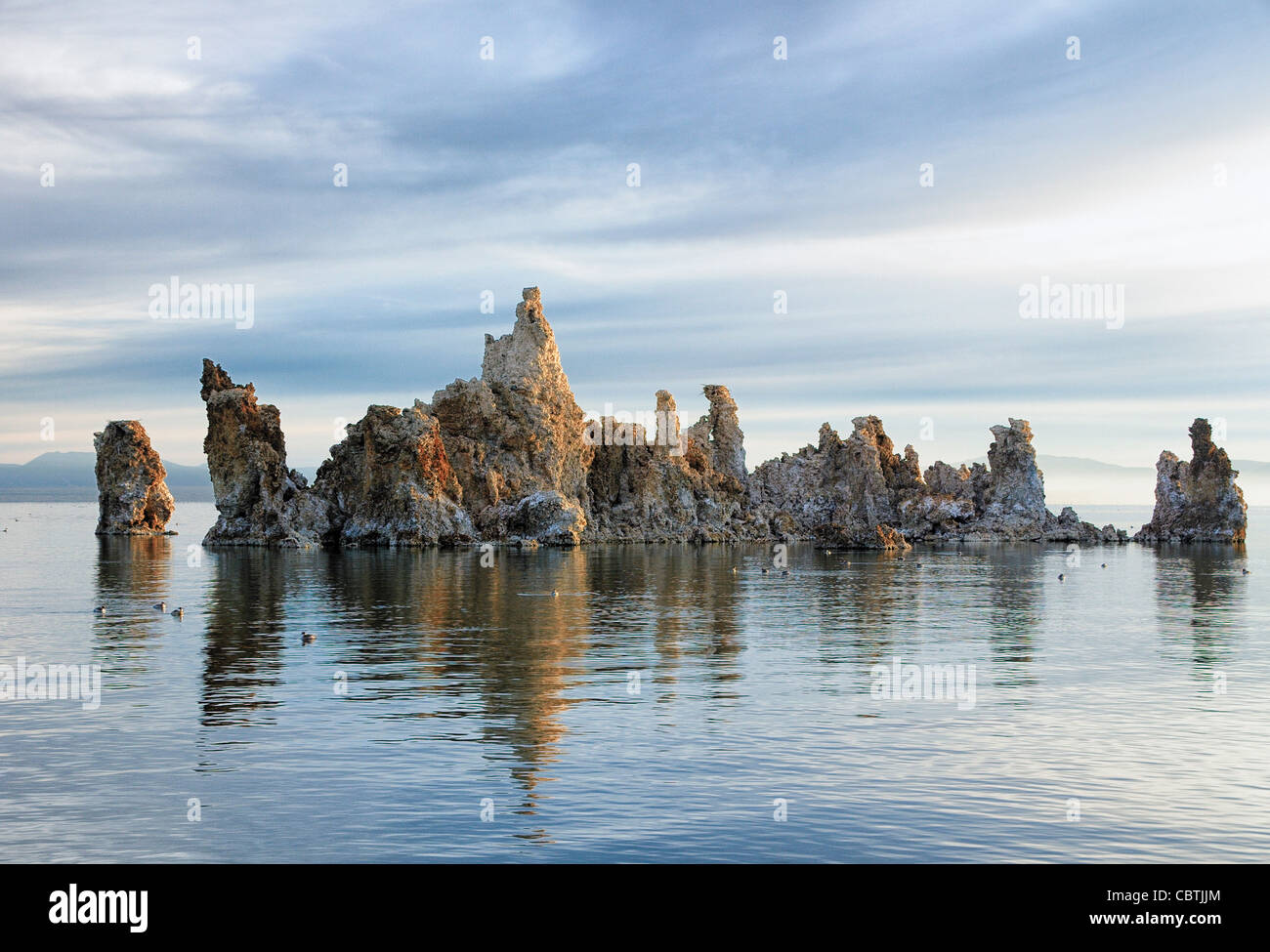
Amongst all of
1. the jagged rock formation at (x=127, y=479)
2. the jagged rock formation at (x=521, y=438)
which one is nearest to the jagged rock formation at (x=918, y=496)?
→ the jagged rock formation at (x=521, y=438)

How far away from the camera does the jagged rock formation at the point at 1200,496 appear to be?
577 feet

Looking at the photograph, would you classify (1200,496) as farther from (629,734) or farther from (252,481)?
(629,734)

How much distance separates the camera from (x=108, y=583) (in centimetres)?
8512

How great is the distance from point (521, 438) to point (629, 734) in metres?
131

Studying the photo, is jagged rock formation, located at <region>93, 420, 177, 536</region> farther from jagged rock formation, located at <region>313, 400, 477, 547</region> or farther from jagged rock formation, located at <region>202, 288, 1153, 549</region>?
jagged rock formation, located at <region>313, 400, 477, 547</region>

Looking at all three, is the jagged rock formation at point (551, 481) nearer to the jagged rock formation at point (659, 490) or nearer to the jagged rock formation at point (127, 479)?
the jagged rock formation at point (659, 490)

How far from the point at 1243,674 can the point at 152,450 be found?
167570 millimetres

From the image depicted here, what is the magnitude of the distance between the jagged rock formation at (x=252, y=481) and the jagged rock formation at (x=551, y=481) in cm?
22

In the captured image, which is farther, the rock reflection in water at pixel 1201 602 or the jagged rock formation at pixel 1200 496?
the jagged rock formation at pixel 1200 496

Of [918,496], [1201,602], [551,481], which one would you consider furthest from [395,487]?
[1201,602]

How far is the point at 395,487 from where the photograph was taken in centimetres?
14125

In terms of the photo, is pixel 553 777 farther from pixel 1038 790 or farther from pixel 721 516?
pixel 721 516

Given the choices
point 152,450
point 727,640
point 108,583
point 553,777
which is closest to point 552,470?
point 152,450
